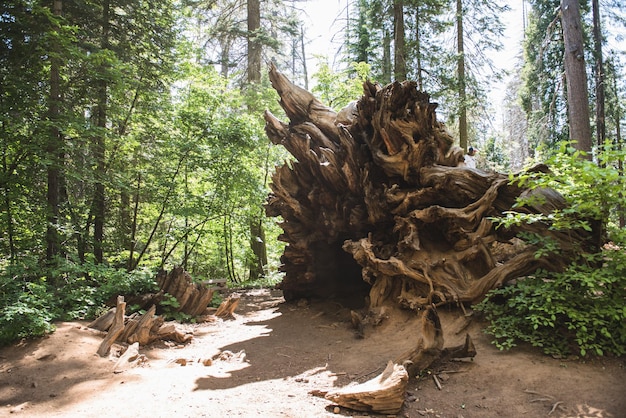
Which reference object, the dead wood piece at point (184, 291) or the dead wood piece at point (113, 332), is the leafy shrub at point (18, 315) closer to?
the dead wood piece at point (113, 332)

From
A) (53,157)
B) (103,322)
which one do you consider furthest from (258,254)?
(103,322)

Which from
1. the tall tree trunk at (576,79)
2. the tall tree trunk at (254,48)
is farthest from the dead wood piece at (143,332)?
the tall tree trunk at (254,48)

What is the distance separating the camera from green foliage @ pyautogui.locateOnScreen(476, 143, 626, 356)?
12.4 ft

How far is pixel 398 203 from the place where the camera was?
6.59 metres

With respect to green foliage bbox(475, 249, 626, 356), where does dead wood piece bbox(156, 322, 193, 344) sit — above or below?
below

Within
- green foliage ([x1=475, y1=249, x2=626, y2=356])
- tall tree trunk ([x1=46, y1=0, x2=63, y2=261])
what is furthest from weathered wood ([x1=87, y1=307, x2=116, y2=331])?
green foliage ([x1=475, y1=249, x2=626, y2=356])

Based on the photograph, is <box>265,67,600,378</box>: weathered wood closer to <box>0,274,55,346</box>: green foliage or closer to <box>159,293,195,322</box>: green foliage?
<box>159,293,195,322</box>: green foliage

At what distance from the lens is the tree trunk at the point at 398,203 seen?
5.56 metres

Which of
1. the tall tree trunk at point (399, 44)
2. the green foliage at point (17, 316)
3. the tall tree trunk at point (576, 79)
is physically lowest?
the green foliage at point (17, 316)

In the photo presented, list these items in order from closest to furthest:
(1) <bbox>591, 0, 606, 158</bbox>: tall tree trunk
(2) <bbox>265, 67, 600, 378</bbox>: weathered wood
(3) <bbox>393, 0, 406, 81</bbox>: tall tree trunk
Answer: (2) <bbox>265, 67, 600, 378</bbox>: weathered wood < (3) <bbox>393, 0, 406, 81</bbox>: tall tree trunk < (1) <bbox>591, 0, 606, 158</bbox>: tall tree trunk

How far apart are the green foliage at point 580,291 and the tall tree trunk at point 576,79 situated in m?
5.83

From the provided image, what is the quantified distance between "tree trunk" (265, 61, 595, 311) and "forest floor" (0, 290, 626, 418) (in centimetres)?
97

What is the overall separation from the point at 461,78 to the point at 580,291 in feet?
37.1

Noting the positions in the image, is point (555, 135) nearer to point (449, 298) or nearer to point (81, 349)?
point (449, 298)
